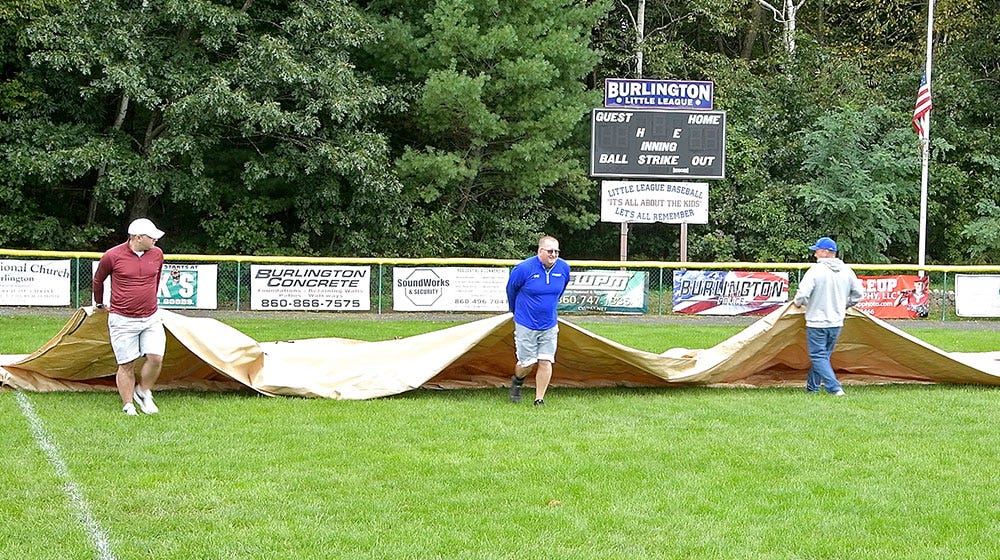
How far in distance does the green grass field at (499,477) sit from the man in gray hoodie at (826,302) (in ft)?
1.26

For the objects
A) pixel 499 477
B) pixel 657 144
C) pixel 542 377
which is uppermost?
pixel 657 144

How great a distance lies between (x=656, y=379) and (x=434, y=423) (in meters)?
3.04

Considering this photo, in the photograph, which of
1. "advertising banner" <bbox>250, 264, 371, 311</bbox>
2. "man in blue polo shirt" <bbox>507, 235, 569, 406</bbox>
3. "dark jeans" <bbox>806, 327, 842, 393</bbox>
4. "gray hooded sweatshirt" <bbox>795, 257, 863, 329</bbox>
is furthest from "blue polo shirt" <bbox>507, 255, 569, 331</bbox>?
"advertising banner" <bbox>250, 264, 371, 311</bbox>

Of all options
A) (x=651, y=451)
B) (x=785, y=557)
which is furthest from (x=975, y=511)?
(x=651, y=451)

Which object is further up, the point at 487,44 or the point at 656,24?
the point at 656,24

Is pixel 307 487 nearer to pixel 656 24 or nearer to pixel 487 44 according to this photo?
pixel 487 44

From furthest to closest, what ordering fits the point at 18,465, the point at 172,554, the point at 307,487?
the point at 18,465, the point at 307,487, the point at 172,554

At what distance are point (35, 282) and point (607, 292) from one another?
38.5ft

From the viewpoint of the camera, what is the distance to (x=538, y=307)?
33.9ft

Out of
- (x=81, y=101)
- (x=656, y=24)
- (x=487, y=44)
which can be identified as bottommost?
(x=81, y=101)

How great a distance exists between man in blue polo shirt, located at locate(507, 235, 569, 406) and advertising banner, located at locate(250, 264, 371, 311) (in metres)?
13.2

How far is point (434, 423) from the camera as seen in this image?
9.34 m

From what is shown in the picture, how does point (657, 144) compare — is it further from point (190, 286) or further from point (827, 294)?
point (827, 294)

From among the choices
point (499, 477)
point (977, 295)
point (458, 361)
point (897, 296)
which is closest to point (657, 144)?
point (897, 296)
